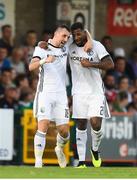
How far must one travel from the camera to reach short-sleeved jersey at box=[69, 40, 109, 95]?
57.0 ft

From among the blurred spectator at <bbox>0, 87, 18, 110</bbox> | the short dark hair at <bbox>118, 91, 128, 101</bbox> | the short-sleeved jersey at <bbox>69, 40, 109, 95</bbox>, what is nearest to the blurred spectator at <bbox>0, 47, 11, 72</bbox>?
the blurred spectator at <bbox>0, 87, 18, 110</bbox>

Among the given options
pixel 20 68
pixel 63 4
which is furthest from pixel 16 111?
pixel 63 4

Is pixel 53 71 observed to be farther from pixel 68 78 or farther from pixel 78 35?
pixel 68 78

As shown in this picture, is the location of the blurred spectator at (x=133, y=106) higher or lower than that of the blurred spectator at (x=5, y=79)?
lower

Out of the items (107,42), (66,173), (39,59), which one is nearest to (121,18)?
(107,42)

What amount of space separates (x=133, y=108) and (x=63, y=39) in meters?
6.54

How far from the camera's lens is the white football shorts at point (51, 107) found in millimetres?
17031

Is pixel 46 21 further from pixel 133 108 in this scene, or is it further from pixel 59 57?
pixel 59 57

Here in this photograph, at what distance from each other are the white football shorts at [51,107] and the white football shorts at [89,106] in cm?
34

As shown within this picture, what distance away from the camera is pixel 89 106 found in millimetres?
17531

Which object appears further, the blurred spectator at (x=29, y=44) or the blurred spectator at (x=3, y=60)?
the blurred spectator at (x=29, y=44)

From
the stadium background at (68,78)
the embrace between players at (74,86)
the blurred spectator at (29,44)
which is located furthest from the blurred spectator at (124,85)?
the embrace between players at (74,86)

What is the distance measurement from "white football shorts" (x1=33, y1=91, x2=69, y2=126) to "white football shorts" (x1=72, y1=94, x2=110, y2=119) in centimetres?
34

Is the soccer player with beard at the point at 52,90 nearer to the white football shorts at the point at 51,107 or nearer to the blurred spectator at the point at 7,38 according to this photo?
the white football shorts at the point at 51,107
